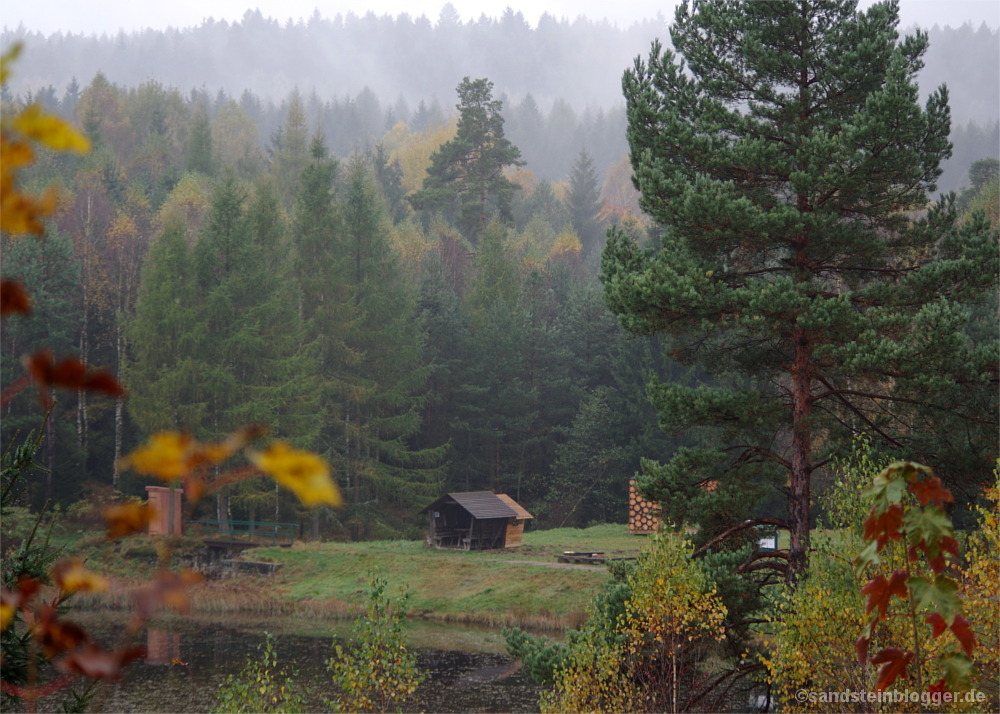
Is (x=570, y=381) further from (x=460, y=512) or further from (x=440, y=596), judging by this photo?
(x=440, y=596)

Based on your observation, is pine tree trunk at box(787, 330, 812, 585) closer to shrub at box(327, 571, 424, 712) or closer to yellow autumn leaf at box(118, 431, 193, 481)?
shrub at box(327, 571, 424, 712)

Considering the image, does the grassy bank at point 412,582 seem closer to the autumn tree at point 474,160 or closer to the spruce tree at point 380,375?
the spruce tree at point 380,375

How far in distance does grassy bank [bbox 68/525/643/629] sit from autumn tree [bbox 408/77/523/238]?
22986 mm

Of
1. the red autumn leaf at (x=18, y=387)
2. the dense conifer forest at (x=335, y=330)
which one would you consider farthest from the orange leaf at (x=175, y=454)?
the dense conifer forest at (x=335, y=330)

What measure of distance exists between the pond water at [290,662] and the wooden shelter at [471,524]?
6.52 meters

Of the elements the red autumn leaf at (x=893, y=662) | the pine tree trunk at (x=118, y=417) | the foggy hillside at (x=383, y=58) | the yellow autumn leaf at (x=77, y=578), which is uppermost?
the foggy hillside at (x=383, y=58)

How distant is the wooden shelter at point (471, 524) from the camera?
29141 mm

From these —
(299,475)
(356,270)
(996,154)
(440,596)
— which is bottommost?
(440,596)

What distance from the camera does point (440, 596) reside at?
24.1m

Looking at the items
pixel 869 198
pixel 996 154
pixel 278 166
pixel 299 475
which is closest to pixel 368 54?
pixel 278 166

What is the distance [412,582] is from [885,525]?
23552 millimetres

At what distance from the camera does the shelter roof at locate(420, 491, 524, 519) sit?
28922 millimetres

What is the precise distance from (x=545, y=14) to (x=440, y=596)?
4793 inches

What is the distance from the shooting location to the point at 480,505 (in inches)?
1160
